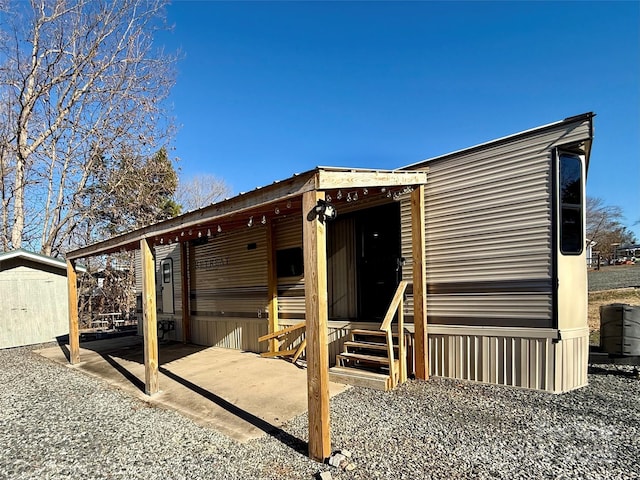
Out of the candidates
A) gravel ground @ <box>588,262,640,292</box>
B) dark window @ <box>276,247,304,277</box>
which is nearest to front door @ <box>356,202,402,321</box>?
dark window @ <box>276,247,304,277</box>

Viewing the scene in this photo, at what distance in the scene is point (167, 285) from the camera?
10023 millimetres

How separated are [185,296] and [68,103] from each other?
1094 centimetres

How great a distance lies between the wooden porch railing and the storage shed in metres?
10.8

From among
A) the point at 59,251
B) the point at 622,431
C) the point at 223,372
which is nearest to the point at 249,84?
the point at 223,372

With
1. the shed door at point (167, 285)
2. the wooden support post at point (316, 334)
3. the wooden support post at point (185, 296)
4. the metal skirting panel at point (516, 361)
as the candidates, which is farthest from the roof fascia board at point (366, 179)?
the shed door at point (167, 285)

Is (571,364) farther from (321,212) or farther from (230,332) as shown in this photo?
(230,332)

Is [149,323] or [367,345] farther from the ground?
[149,323]

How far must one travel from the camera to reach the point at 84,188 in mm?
15086

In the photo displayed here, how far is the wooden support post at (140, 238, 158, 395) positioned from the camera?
5008 millimetres

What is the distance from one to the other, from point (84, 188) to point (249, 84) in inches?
346

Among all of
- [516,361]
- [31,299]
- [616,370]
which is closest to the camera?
[516,361]

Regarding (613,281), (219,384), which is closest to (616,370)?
(219,384)

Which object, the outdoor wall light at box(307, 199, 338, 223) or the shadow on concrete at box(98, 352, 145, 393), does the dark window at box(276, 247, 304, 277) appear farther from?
the outdoor wall light at box(307, 199, 338, 223)

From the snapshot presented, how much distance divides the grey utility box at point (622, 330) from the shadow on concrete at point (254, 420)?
4.44 metres
